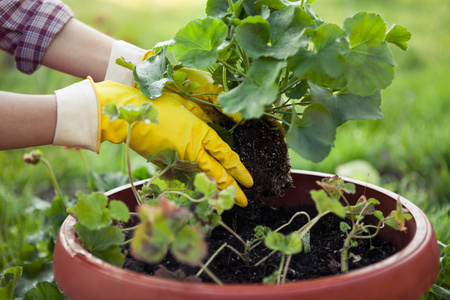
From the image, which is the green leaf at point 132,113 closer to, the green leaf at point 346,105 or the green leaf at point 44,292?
the green leaf at point 346,105

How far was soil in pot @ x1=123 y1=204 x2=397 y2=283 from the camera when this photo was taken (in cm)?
85

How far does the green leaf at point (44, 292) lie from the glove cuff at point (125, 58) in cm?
57

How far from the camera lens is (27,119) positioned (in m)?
1.09

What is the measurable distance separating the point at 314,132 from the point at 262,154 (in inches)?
9.6

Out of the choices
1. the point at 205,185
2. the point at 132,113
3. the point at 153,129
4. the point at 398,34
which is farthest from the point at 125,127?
the point at 398,34

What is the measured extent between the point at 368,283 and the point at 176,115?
58 centimetres

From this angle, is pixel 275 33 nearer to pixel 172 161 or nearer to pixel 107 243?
pixel 172 161

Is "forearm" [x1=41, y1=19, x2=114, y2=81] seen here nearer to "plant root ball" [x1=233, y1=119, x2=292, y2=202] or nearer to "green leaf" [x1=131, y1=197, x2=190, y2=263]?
"plant root ball" [x1=233, y1=119, x2=292, y2=202]

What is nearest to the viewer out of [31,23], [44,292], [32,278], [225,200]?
[225,200]

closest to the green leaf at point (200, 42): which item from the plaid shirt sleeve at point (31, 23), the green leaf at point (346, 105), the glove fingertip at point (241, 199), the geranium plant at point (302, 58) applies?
the geranium plant at point (302, 58)

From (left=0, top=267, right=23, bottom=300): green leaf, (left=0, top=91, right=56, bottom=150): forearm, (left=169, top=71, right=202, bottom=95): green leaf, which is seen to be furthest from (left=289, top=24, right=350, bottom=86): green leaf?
(left=0, top=267, right=23, bottom=300): green leaf

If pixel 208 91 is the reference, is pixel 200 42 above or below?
above

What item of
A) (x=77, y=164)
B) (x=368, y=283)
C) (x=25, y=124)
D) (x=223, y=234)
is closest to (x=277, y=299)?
(x=368, y=283)

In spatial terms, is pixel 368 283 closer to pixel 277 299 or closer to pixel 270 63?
pixel 277 299
